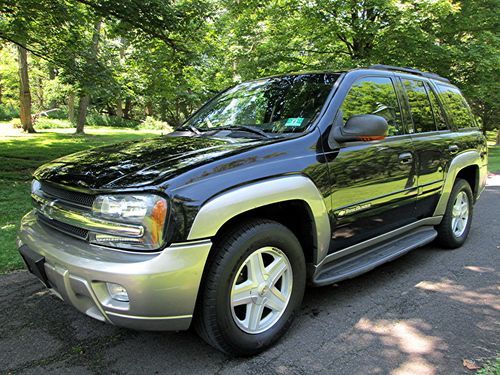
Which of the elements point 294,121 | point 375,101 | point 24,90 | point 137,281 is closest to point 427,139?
point 375,101

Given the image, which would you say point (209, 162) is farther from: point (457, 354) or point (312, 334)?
point (457, 354)

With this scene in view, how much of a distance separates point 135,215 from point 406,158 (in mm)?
2512

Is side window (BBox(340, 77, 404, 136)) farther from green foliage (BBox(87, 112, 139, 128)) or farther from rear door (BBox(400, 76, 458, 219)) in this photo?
green foliage (BBox(87, 112, 139, 128))

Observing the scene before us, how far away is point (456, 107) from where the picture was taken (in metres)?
4.82

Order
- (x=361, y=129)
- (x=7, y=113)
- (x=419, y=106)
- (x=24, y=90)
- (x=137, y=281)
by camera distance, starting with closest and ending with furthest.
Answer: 1. (x=137, y=281)
2. (x=361, y=129)
3. (x=419, y=106)
4. (x=24, y=90)
5. (x=7, y=113)

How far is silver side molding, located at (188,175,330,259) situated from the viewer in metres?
2.26

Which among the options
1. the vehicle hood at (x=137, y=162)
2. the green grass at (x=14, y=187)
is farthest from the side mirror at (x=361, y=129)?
the green grass at (x=14, y=187)

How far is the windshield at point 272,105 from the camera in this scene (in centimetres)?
324

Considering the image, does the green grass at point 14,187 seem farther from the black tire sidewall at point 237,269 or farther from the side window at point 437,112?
the side window at point 437,112

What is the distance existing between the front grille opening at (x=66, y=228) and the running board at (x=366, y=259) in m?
1.58

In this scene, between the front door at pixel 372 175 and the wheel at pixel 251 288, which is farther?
the front door at pixel 372 175

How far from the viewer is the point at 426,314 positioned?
3156mm

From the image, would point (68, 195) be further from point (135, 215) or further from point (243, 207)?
point (243, 207)

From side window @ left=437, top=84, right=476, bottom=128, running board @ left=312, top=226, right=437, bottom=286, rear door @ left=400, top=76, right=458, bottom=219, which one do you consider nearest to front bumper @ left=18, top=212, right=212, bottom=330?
running board @ left=312, top=226, right=437, bottom=286
